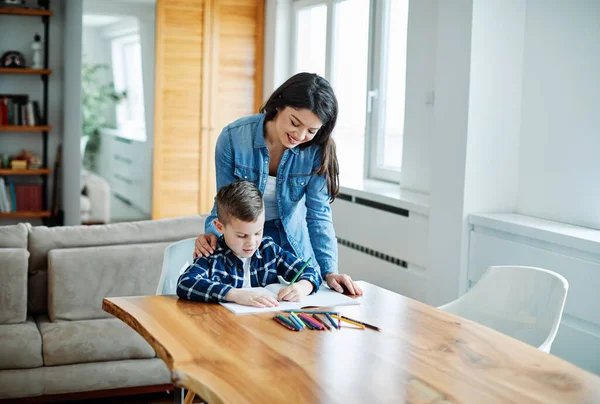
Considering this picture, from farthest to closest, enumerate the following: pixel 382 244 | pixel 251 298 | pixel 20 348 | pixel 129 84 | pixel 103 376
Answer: pixel 129 84 → pixel 382 244 → pixel 103 376 → pixel 20 348 → pixel 251 298

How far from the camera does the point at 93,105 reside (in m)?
7.00

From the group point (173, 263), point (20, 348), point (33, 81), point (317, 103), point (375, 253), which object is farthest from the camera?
point (33, 81)

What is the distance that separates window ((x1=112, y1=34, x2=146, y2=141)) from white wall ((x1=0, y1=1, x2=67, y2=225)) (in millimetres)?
528

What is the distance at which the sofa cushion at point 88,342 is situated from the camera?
3180 mm

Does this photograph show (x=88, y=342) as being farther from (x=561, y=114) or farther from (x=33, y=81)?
(x=33, y=81)

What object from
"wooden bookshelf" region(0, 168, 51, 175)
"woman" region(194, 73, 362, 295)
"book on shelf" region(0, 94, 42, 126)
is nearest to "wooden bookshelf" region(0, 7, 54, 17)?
"book on shelf" region(0, 94, 42, 126)

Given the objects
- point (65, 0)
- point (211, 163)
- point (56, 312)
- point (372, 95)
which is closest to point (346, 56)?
point (372, 95)

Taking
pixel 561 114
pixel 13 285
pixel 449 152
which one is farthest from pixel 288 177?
pixel 561 114

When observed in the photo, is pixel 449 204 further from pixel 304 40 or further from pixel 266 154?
pixel 304 40

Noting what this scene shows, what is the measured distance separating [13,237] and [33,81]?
3911 mm

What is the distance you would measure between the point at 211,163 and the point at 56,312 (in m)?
3.54

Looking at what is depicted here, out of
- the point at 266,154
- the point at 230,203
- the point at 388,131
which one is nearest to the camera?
the point at 230,203

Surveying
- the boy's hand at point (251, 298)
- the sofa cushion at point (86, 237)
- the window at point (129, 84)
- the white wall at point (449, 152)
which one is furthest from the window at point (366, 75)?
the boy's hand at point (251, 298)

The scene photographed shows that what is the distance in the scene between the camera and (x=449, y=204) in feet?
12.8
